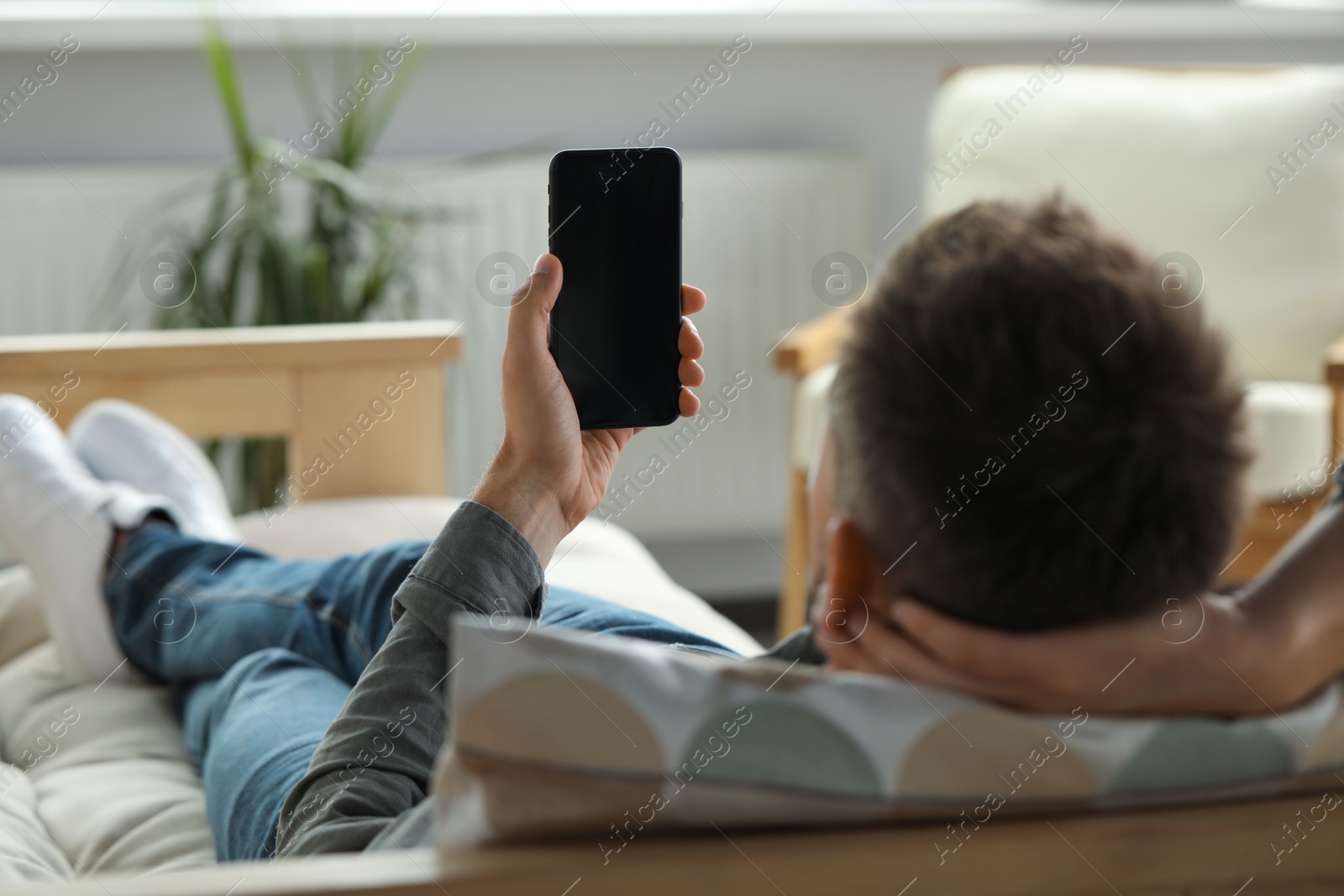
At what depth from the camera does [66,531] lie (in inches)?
43.6

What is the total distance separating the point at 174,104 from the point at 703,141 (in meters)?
0.89

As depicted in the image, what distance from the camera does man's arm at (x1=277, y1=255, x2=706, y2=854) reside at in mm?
598

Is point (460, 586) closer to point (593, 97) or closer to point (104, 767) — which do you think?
point (104, 767)

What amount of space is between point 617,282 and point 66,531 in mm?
621

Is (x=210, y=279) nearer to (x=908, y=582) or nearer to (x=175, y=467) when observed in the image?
(x=175, y=467)

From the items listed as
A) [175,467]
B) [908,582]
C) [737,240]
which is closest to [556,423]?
[908,582]

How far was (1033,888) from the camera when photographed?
43cm

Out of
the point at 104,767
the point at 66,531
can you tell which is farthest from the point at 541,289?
the point at 66,531

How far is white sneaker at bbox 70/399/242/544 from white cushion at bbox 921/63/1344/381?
1151 mm

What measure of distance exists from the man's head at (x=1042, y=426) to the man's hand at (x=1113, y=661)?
0.03ft

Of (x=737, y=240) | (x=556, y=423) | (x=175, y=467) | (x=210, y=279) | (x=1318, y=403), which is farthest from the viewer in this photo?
(x=737, y=240)

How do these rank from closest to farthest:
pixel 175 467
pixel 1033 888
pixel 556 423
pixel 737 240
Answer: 1. pixel 1033 888
2. pixel 556 423
3. pixel 175 467
4. pixel 737 240

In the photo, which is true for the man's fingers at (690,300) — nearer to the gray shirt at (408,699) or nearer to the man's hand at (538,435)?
the man's hand at (538,435)

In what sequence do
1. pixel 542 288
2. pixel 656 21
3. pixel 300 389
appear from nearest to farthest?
pixel 542 288, pixel 300 389, pixel 656 21
